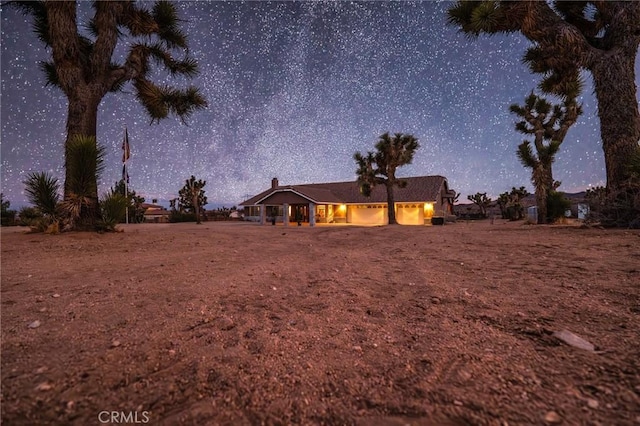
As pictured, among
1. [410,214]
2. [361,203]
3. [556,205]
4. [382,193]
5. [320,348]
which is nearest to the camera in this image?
[320,348]

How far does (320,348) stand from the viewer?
212cm

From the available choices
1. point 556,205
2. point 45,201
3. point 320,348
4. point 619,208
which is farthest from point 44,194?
point 556,205

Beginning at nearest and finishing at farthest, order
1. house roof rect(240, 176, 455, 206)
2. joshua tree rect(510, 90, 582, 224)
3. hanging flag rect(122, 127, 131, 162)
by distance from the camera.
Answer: joshua tree rect(510, 90, 582, 224) < hanging flag rect(122, 127, 131, 162) < house roof rect(240, 176, 455, 206)

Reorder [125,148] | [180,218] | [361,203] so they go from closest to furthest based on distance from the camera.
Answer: [125,148] → [361,203] → [180,218]

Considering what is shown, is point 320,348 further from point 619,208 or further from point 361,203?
point 361,203

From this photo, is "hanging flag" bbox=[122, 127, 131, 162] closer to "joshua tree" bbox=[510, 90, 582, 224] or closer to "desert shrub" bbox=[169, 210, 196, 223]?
"desert shrub" bbox=[169, 210, 196, 223]

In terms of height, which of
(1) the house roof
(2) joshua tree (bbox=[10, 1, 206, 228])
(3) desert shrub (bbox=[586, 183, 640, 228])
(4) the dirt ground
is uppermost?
(2) joshua tree (bbox=[10, 1, 206, 228])

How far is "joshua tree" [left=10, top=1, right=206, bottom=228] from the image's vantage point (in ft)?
26.4

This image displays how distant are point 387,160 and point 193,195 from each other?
22.1 meters

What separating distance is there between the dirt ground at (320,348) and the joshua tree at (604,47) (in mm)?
8155

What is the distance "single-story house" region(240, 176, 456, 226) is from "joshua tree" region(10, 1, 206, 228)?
17952 millimetres

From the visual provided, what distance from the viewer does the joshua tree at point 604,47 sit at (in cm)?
935

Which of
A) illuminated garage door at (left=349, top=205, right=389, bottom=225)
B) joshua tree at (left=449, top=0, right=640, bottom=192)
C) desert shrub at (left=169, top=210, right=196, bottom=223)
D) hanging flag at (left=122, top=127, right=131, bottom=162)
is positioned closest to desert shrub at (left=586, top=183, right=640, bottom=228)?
joshua tree at (left=449, top=0, right=640, bottom=192)

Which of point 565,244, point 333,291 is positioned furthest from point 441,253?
point 333,291
